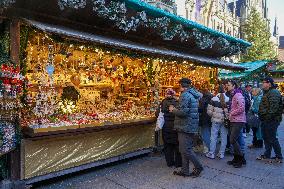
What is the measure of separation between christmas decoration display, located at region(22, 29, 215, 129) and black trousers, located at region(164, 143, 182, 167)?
1158 millimetres

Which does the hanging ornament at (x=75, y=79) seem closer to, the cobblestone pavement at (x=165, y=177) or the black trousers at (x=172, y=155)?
the cobblestone pavement at (x=165, y=177)

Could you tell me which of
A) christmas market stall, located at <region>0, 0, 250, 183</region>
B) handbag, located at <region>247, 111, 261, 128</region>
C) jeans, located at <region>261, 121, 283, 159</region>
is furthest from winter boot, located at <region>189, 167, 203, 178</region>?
handbag, located at <region>247, 111, 261, 128</region>

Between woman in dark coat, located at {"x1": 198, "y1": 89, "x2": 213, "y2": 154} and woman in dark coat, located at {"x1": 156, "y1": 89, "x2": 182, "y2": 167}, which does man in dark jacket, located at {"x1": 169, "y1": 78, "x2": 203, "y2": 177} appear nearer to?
woman in dark coat, located at {"x1": 156, "y1": 89, "x2": 182, "y2": 167}

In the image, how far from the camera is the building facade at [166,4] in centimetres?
2206

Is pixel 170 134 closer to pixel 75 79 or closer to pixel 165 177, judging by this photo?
pixel 165 177

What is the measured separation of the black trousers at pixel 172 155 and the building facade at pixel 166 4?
669 inches

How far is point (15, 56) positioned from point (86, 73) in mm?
4310

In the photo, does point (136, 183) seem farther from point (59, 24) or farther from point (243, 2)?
point (243, 2)

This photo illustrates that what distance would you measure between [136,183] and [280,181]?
116 inches

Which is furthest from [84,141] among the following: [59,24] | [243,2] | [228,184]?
[243,2]

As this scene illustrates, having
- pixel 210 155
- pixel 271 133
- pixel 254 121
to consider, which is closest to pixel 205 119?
pixel 210 155

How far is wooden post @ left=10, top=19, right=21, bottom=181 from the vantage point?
525cm

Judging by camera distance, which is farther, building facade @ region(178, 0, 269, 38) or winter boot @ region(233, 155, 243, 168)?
building facade @ region(178, 0, 269, 38)

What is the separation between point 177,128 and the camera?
6.07m
